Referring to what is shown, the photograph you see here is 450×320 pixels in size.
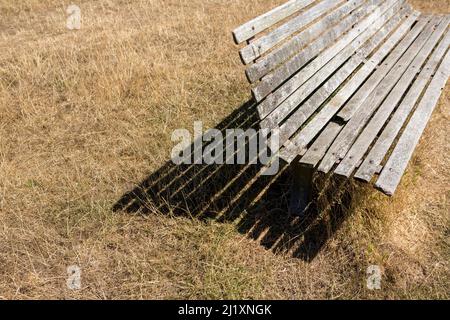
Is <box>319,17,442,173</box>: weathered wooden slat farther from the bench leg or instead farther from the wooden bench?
the bench leg

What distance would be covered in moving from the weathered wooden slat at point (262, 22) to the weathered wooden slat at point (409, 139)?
1.19 m

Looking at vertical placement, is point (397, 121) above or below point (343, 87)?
below

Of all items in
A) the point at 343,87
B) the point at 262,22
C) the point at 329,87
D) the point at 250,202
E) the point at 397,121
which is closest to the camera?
the point at 262,22

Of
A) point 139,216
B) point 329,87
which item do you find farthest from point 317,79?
point 139,216

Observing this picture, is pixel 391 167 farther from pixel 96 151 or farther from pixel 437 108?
pixel 96 151

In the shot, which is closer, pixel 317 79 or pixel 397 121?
pixel 397 121

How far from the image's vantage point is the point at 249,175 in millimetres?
3227

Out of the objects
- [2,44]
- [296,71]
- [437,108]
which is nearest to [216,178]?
[296,71]

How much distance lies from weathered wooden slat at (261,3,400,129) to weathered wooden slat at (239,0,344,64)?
1.24 feet

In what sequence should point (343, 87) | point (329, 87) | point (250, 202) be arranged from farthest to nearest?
point (343, 87), point (329, 87), point (250, 202)

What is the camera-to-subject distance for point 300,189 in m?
2.72

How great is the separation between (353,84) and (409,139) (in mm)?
867

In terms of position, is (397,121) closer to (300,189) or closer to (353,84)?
(353,84)

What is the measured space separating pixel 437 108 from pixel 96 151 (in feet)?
11.7
